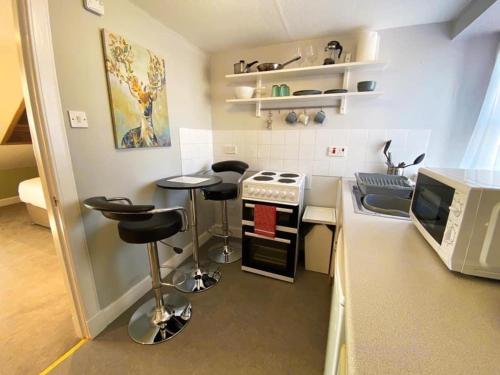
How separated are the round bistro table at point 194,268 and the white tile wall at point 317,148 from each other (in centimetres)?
56

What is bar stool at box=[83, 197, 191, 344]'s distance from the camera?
128cm

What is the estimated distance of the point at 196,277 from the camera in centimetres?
196

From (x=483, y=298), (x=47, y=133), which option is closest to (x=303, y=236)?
(x=483, y=298)

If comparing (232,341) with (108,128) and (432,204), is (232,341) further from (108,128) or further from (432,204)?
(108,128)

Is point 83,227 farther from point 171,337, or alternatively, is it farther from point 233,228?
point 233,228

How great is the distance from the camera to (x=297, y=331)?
148cm

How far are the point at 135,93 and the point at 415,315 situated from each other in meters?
1.90

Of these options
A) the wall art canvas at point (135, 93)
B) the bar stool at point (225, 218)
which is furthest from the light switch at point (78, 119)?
the bar stool at point (225, 218)

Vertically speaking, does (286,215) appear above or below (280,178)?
below

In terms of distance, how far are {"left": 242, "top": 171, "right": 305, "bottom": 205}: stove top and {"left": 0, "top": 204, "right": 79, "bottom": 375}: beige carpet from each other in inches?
63.1

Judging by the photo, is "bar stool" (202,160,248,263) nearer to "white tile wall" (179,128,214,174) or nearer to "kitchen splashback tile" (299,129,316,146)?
Answer: "white tile wall" (179,128,214,174)

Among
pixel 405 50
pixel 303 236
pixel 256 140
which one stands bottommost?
pixel 303 236

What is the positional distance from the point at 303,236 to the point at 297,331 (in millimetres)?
918

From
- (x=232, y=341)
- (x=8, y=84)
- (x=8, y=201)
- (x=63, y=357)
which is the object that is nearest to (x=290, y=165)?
(x=232, y=341)
